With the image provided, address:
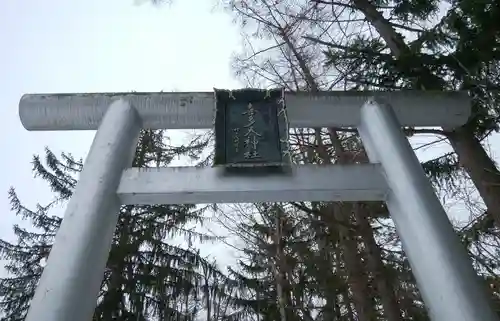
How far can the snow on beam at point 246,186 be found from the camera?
8.18 ft

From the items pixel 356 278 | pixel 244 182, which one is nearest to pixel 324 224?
pixel 356 278

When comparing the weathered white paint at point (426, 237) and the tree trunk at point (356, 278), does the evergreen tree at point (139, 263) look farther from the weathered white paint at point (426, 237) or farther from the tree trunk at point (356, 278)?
the weathered white paint at point (426, 237)

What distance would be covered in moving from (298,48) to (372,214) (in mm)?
3090

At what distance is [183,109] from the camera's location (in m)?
3.05

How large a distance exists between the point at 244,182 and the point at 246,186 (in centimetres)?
3

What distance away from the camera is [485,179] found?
3488mm

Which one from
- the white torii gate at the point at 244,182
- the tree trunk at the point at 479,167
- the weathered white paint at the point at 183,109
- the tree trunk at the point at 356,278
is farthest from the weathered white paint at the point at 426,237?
the tree trunk at the point at 356,278

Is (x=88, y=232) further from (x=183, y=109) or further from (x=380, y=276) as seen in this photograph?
(x=380, y=276)

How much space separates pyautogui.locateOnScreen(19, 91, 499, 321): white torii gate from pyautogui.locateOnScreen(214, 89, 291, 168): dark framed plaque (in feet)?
0.39

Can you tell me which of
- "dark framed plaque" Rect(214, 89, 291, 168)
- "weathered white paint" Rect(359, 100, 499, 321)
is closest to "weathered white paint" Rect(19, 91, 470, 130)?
"dark framed plaque" Rect(214, 89, 291, 168)

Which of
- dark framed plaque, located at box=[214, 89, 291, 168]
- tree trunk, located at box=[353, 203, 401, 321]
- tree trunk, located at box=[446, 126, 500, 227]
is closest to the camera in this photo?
dark framed plaque, located at box=[214, 89, 291, 168]

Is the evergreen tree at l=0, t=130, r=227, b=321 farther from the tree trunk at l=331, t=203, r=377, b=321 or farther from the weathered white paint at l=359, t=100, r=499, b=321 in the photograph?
the weathered white paint at l=359, t=100, r=499, b=321

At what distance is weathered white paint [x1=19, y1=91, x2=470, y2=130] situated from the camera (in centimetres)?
304

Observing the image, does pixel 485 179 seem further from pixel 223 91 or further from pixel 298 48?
pixel 298 48
